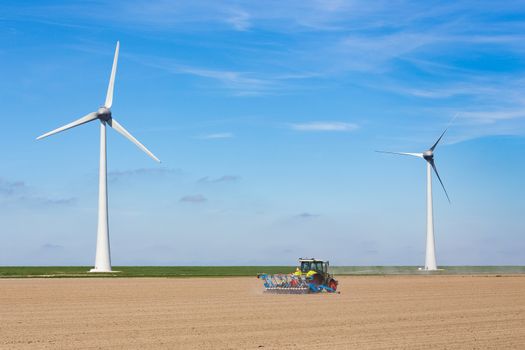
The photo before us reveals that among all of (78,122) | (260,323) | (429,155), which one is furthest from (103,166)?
(260,323)

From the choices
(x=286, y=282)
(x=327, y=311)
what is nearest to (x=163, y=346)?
(x=327, y=311)

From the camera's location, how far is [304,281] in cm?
5594

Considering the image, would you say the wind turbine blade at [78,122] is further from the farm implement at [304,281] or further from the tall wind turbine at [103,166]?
the farm implement at [304,281]

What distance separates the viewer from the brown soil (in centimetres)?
2631

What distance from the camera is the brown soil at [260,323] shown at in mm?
26312

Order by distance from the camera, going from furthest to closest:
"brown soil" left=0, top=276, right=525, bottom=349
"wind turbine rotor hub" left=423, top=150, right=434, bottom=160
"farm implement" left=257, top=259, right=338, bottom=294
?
"wind turbine rotor hub" left=423, top=150, right=434, bottom=160
"farm implement" left=257, top=259, right=338, bottom=294
"brown soil" left=0, top=276, right=525, bottom=349

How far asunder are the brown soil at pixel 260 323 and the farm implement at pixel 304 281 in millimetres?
5426

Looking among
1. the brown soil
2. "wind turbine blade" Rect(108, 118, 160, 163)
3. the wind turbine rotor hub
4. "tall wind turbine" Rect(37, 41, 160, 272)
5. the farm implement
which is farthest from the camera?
the wind turbine rotor hub

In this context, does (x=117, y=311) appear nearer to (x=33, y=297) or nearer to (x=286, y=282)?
(x=33, y=297)

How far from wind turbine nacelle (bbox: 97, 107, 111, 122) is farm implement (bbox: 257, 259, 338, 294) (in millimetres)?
60303

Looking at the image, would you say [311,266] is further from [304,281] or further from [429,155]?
[429,155]

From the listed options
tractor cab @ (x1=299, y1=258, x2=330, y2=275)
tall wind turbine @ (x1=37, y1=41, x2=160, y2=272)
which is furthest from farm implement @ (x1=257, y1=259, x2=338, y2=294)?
tall wind turbine @ (x1=37, y1=41, x2=160, y2=272)

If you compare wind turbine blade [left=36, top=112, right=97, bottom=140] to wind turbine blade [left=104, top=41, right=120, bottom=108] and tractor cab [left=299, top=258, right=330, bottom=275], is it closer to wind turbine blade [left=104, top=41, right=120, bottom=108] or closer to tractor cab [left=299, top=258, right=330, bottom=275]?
wind turbine blade [left=104, top=41, right=120, bottom=108]

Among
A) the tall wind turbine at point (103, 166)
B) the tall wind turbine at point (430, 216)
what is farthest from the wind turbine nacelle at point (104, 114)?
the tall wind turbine at point (430, 216)
